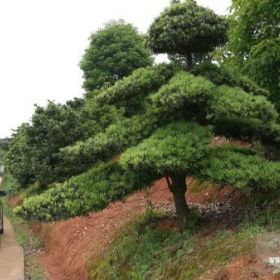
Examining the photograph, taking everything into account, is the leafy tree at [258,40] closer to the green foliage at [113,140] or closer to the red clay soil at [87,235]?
the green foliage at [113,140]

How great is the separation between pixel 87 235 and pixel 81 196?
6.82 meters

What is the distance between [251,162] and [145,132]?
2033 millimetres

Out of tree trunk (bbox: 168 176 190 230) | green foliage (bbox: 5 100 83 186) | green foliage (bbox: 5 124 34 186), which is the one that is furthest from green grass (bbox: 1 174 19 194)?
tree trunk (bbox: 168 176 190 230)

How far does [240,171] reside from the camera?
8.52 m

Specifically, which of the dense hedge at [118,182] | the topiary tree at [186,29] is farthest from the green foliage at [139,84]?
the dense hedge at [118,182]

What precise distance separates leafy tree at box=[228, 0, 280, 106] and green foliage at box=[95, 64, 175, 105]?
81.1 inches

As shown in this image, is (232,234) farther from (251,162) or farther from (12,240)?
(12,240)

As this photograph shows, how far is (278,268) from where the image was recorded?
21.6 feet

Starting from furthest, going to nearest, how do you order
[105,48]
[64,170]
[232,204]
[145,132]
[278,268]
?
[105,48] < [64,170] < [232,204] < [145,132] < [278,268]

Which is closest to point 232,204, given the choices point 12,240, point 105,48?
point 12,240

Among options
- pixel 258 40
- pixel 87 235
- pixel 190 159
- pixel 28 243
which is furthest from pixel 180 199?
pixel 28 243

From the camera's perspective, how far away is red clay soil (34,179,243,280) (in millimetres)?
13516

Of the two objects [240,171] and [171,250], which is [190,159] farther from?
[171,250]

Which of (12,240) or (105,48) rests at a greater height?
(105,48)
